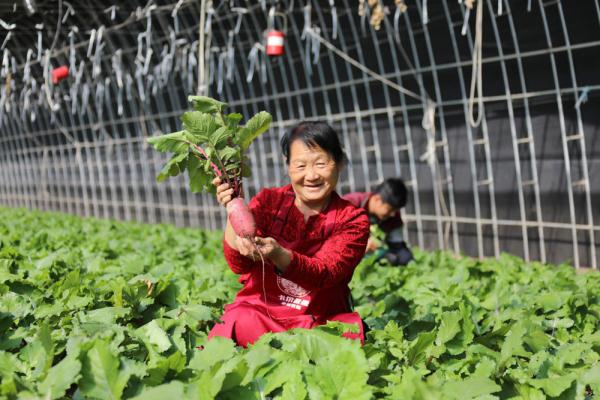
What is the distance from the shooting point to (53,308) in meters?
2.21

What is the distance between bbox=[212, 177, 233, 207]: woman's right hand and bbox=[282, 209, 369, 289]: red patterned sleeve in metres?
0.29

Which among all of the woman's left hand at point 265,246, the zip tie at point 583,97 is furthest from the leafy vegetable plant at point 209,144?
the zip tie at point 583,97

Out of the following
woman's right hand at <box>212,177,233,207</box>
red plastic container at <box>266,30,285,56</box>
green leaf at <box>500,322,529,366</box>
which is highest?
red plastic container at <box>266,30,285,56</box>

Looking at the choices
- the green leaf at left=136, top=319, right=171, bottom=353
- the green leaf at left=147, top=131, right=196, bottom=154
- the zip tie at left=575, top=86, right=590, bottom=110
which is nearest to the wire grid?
the zip tie at left=575, top=86, right=590, bottom=110

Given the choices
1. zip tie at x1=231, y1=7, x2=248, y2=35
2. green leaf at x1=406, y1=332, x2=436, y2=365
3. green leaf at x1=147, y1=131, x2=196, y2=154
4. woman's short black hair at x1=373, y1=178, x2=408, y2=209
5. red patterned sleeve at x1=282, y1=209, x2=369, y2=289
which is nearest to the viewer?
green leaf at x1=406, y1=332, x2=436, y2=365

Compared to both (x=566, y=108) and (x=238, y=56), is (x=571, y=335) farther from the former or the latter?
(x=238, y=56)

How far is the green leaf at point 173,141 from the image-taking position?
2.31 m

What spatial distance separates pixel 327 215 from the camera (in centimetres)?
250

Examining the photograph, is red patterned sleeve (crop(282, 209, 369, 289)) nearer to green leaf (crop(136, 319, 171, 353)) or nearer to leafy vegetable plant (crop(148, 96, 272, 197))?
leafy vegetable plant (crop(148, 96, 272, 197))

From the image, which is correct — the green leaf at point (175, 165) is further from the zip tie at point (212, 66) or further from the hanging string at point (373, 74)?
the zip tie at point (212, 66)

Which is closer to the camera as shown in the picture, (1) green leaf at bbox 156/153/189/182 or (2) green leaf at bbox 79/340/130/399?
(2) green leaf at bbox 79/340/130/399

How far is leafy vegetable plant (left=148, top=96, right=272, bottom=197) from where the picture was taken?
229 centimetres

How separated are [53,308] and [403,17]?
509 centimetres

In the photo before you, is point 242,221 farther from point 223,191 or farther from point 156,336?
→ point 156,336
